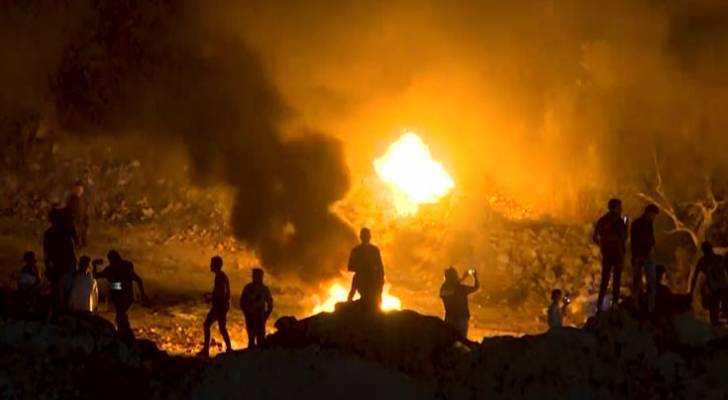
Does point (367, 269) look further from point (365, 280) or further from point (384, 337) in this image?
point (384, 337)

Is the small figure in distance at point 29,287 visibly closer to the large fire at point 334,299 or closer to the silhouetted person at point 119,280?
the silhouetted person at point 119,280

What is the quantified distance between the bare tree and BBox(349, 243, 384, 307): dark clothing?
12236 millimetres

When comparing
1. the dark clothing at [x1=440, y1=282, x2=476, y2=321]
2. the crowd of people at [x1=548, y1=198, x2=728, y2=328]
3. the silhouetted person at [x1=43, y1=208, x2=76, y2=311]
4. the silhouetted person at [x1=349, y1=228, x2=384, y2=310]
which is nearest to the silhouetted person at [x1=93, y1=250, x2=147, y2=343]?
the silhouetted person at [x1=43, y1=208, x2=76, y2=311]

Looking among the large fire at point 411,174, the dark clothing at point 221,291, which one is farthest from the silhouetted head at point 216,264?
the large fire at point 411,174

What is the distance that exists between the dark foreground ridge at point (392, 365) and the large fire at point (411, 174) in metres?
14.3

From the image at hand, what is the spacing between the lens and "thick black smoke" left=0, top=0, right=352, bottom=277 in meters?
20.4

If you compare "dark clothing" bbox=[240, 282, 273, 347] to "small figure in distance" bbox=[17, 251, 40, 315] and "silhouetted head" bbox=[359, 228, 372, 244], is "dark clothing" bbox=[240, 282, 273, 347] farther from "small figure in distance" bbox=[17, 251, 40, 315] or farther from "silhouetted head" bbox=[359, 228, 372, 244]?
"small figure in distance" bbox=[17, 251, 40, 315]

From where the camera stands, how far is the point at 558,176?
26.1 metres

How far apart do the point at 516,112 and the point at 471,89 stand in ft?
4.21

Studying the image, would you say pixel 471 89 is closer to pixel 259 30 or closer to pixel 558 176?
pixel 558 176

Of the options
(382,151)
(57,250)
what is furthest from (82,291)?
(382,151)

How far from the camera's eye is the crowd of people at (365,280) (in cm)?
1084

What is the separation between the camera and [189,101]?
1133 inches

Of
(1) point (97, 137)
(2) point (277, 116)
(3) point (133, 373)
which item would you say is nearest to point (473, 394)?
(3) point (133, 373)
